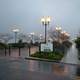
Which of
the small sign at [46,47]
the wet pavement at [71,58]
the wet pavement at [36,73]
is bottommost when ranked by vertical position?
the wet pavement at [36,73]

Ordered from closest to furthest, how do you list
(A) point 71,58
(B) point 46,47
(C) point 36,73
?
1. (C) point 36,73
2. (A) point 71,58
3. (B) point 46,47

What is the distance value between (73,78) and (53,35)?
4626 centimetres

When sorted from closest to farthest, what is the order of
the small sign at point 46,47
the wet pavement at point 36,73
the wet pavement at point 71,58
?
1. the wet pavement at point 36,73
2. the wet pavement at point 71,58
3. the small sign at point 46,47

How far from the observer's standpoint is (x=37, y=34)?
6381 centimetres

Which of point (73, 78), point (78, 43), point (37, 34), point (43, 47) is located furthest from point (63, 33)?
point (73, 78)

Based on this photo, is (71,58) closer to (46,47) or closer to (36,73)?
(46,47)

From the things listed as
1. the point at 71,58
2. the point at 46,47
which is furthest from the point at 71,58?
the point at 46,47

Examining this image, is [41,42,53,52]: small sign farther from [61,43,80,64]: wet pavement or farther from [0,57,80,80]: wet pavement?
[0,57,80,80]: wet pavement

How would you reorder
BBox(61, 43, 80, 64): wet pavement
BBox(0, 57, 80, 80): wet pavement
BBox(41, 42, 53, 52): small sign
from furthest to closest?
BBox(41, 42, 53, 52): small sign < BBox(61, 43, 80, 64): wet pavement < BBox(0, 57, 80, 80): wet pavement

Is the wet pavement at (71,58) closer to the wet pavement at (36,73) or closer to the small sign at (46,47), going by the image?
the small sign at (46,47)

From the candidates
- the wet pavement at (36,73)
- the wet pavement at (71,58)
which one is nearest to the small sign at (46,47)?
the wet pavement at (71,58)

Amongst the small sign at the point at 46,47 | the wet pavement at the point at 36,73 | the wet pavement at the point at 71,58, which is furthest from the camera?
the small sign at the point at 46,47

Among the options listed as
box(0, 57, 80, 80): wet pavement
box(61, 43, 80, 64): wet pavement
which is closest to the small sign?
box(61, 43, 80, 64): wet pavement

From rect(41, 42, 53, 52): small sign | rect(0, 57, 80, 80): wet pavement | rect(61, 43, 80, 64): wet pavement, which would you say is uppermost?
rect(41, 42, 53, 52): small sign
